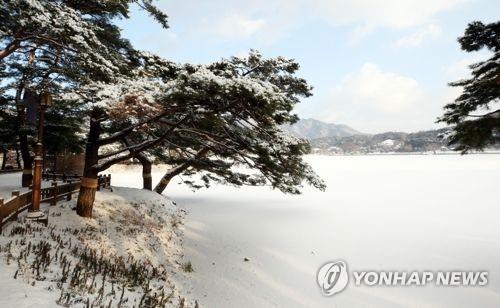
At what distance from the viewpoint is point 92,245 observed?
9.90m

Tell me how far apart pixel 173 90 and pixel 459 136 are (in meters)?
8.90

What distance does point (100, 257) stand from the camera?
8875mm

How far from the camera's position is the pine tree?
9.55 metres

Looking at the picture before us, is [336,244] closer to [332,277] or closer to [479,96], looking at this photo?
[332,277]

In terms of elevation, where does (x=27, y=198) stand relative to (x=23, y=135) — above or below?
below

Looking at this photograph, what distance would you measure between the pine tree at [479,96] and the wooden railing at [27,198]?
13.0 m

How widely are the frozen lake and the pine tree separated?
4859 mm

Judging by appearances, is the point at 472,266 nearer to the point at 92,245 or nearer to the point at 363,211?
the point at 363,211

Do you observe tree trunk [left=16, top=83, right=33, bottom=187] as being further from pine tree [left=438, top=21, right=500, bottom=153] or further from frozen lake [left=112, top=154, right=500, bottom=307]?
pine tree [left=438, top=21, right=500, bottom=153]

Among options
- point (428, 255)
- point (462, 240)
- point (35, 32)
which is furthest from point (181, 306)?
point (462, 240)

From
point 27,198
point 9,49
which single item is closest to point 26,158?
point 27,198

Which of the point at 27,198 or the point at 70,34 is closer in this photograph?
the point at 70,34

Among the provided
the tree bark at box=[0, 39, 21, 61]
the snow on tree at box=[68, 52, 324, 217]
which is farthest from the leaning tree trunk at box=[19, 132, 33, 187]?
the tree bark at box=[0, 39, 21, 61]

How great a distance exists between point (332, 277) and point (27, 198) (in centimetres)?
1083
